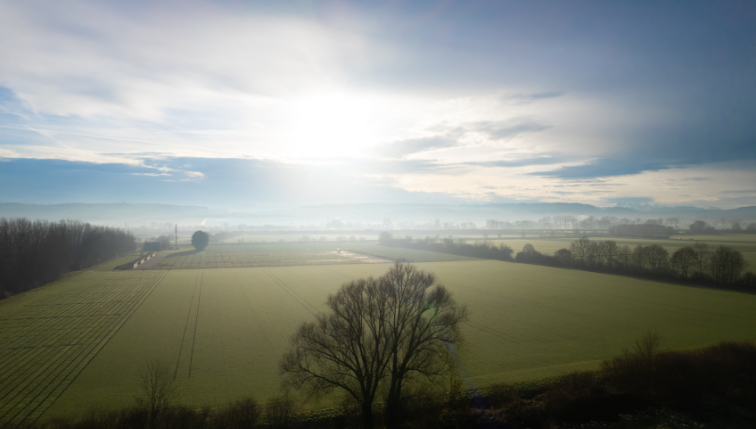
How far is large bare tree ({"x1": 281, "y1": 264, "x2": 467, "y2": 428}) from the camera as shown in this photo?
20844mm

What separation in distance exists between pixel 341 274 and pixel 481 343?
39.1m


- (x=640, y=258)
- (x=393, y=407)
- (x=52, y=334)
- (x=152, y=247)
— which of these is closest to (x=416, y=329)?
(x=393, y=407)

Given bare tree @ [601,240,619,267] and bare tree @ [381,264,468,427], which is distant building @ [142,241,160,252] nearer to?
bare tree @ [381,264,468,427]

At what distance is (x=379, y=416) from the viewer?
20719 millimetres

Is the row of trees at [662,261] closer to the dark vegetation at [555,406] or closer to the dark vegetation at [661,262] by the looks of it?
the dark vegetation at [661,262]

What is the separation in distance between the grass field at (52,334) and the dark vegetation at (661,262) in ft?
228

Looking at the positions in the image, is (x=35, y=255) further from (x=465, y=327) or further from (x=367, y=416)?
(x=465, y=327)

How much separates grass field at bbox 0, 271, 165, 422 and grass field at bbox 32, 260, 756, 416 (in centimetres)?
115

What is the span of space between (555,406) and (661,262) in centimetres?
5032

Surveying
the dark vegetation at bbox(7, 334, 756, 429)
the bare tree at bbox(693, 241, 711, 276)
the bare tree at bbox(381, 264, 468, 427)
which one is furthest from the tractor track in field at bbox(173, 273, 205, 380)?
the bare tree at bbox(693, 241, 711, 276)

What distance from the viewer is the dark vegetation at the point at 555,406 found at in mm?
17953

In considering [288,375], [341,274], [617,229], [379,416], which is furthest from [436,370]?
[617,229]

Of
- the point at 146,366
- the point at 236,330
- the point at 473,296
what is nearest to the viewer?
the point at 146,366

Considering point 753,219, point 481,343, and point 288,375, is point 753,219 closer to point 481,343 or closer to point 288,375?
point 481,343
